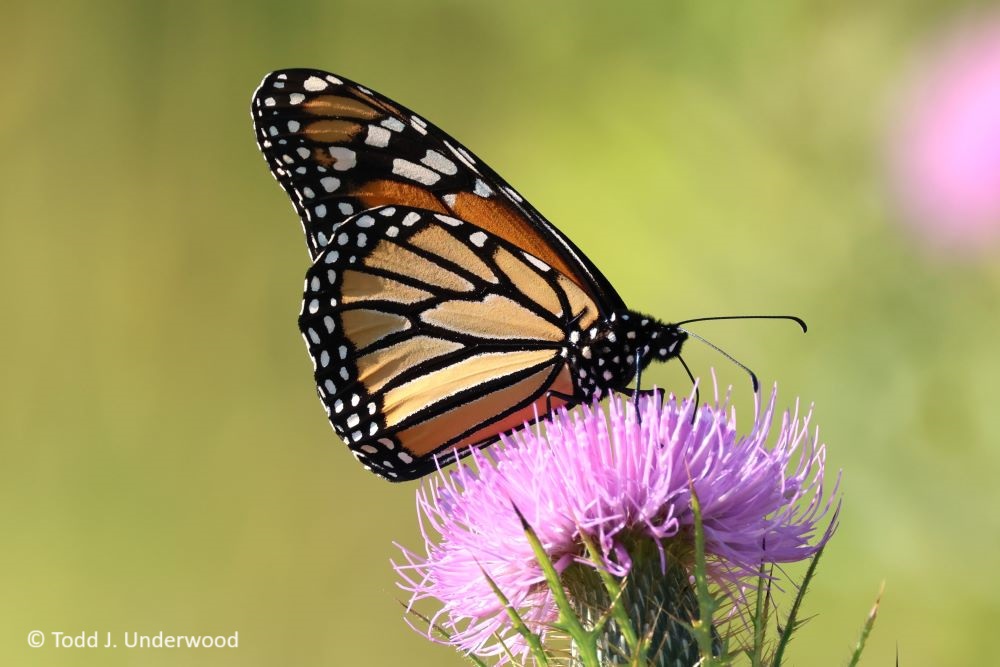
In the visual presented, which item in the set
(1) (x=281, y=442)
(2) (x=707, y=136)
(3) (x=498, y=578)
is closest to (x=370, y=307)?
(3) (x=498, y=578)

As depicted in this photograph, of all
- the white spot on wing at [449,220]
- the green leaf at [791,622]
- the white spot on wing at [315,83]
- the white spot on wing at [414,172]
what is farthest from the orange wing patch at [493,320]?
the green leaf at [791,622]

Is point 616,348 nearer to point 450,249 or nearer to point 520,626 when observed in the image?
point 450,249

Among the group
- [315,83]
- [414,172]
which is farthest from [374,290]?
[315,83]

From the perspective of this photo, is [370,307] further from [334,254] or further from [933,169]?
[933,169]

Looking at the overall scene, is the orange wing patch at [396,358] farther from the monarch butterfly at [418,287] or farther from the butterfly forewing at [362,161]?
the butterfly forewing at [362,161]

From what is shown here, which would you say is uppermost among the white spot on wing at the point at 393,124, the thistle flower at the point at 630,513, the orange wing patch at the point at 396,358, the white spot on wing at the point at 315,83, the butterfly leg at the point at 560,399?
the white spot on wing at the point at 315,83

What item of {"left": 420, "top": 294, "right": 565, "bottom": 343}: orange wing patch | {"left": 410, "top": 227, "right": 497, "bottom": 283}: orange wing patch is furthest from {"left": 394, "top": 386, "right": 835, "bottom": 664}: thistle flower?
{"left": 410, "top": 227, "right": 497, "bottom": 283}: orange wing patch
